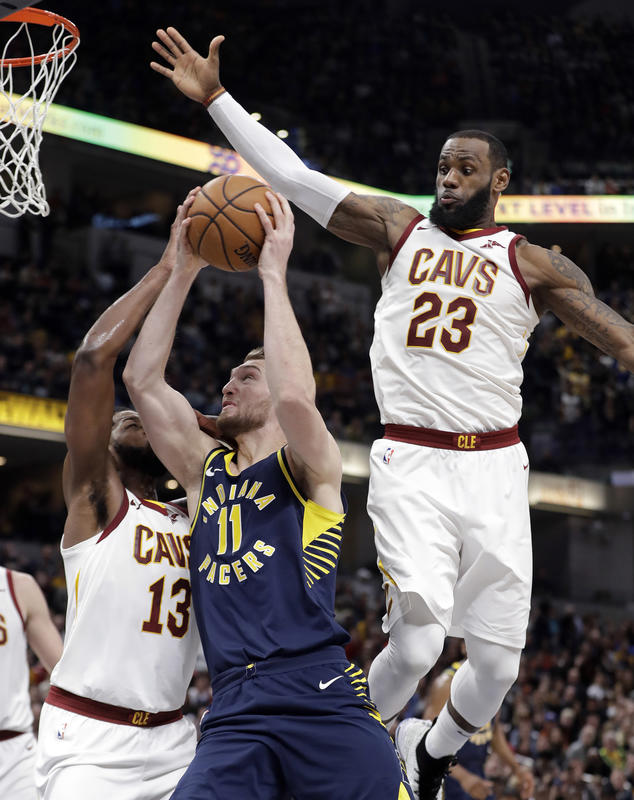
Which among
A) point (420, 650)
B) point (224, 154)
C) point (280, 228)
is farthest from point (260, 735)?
point (224, 154)

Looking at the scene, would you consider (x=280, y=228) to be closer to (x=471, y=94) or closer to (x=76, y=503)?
(x=76, y=503)

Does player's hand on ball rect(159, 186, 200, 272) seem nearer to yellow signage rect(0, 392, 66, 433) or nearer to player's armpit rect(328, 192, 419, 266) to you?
player's armpit rect(328, 192, 419, 266)

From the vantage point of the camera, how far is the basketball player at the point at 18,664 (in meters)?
5.39

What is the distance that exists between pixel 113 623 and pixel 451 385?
1.60 m

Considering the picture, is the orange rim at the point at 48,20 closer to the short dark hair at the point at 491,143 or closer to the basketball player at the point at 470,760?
the short dark hair at the point at 491,143

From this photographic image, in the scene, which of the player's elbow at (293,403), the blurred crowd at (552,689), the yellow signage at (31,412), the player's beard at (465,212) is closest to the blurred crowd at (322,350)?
the yellow signage at (31,412)

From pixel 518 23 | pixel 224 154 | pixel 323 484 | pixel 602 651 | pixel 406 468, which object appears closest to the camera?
pixel 323 484

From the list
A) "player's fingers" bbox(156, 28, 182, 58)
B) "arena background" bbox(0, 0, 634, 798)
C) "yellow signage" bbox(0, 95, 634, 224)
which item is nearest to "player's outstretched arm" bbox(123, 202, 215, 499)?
A: "player's fingers" bbox(156, 28, 182, 58)

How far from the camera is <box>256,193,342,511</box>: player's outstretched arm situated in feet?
11.1

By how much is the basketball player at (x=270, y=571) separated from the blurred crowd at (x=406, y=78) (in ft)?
70.1

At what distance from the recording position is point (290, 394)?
11.0 ft

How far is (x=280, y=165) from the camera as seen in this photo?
4609 millimetres

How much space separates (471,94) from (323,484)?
27.4 meters

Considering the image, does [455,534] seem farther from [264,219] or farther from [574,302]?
[264,219]
